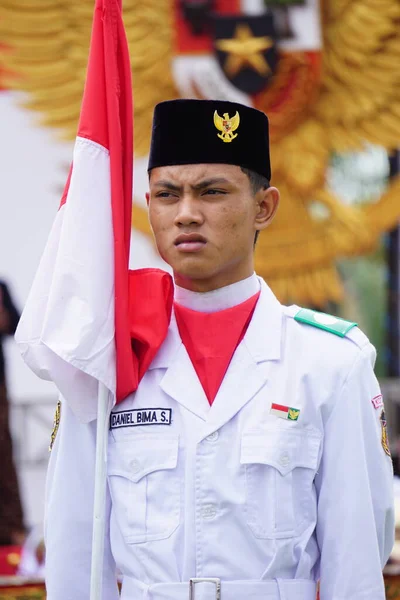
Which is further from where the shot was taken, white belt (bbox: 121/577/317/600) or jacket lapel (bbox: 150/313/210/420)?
jacket lapel (bbox: 150/313/210/420)

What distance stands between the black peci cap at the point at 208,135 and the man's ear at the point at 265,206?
0.04 meters

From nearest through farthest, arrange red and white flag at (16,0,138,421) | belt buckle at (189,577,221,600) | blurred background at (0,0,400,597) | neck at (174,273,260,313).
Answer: belt buckle at (189,577,221,600), red and white flag at (16,0,138,421), neck at (174,273,260,313), blurred background at (0,0,400,597)

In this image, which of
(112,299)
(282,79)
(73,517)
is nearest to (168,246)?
(112,299)

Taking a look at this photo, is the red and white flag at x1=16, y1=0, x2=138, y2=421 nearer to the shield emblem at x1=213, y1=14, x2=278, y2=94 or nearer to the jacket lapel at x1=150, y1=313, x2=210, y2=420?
the jacket lapel at x1=150, y1=313, x2=210, y2=420

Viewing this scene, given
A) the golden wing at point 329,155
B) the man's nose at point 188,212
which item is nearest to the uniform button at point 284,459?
the man's nose at point 188,212

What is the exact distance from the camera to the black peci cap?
74.0 inches

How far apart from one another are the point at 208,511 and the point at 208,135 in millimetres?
709

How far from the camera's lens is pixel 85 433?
192 cm

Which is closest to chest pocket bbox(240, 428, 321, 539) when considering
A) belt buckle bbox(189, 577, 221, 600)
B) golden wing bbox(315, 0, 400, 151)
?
belt buckle bbox(189, 577, 221, 600)

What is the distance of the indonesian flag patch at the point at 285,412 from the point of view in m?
1.80

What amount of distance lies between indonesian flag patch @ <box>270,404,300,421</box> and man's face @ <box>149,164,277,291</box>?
0.29 metres

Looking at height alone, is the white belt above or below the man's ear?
below

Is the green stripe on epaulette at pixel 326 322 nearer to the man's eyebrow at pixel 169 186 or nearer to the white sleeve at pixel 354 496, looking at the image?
the white sleeve at pixel 354 496

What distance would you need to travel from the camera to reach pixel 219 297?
1.95 m
